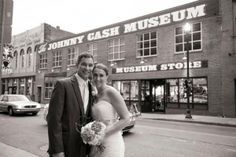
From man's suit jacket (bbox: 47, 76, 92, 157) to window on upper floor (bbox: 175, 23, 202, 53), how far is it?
1598 cm

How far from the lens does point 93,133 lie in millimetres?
2463

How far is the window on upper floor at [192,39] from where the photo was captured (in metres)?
16.9

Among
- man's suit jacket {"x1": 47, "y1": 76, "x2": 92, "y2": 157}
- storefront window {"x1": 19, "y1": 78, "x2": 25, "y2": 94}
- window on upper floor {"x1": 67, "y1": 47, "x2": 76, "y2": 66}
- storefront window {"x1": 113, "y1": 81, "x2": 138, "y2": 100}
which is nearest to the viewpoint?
man's suit jacket {"x1": 47, "y1": 76, "x2": 92, "y2": 157}

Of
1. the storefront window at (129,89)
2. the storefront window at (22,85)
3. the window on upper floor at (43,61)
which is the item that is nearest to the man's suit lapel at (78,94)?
the storefront window at (129,89)

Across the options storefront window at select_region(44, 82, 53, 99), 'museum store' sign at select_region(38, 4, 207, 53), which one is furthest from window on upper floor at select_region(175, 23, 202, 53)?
storefront window at select_region(44, 82, 53, 99)

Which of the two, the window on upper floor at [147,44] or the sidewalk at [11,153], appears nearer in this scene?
the sidewalk at [11,153]

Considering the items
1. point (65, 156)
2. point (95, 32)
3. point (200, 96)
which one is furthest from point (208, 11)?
point (65, 156)

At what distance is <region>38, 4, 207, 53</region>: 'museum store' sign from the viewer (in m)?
17.1

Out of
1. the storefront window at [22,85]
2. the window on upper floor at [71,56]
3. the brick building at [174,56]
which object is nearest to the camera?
the brick building at [174,56]

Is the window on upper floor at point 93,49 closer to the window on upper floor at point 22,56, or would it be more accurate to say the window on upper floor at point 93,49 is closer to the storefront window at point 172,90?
the storefront window at point 172,90

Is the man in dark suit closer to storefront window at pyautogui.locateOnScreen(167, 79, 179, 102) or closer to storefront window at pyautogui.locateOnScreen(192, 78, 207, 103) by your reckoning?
storefront window at pyautogui.locateOnScreen(192, 78, 207, 103)

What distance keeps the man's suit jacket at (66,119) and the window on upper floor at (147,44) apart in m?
17.3

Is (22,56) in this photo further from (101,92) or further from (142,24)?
(101,92)

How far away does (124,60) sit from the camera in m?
21.2
